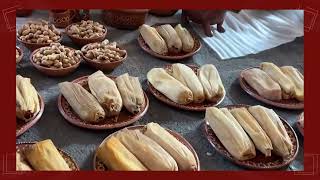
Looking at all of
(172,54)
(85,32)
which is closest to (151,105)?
(172,54)

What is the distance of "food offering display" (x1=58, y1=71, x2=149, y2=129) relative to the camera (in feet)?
3.85

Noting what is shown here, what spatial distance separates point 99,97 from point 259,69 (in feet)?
2.15

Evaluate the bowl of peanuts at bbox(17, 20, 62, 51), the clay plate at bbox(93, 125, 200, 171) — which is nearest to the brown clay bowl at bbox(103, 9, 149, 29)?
the bowl of peanuts at bbox(17, 20, 62, 51)

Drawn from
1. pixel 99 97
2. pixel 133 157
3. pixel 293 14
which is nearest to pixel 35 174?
pixel 133 157

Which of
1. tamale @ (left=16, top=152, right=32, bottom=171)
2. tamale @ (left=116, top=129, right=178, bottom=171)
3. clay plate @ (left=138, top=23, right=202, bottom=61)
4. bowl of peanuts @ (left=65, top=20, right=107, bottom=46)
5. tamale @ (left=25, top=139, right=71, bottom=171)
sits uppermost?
tamale @ (left=16, top=152, right=32, bottom=171)

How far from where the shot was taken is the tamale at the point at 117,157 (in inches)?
37.2

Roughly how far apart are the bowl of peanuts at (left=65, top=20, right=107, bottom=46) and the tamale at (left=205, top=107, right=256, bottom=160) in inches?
25.7

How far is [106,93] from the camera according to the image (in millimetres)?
1258

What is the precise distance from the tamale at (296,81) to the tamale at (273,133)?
0.83ft

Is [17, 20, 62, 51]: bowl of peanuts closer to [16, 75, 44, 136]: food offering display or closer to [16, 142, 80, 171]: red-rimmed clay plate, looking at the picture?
[16, 75, 44, 136]: food offering display

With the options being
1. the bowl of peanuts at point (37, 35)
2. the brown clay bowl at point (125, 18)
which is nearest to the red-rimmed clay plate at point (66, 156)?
the bowl of peanuts at point (37, 35)

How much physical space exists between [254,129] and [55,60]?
73 cm

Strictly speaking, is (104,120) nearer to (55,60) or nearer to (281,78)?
(55,60)

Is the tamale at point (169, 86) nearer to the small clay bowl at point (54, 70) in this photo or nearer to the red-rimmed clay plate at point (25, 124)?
the small clay bowl at point (54, 70)
